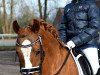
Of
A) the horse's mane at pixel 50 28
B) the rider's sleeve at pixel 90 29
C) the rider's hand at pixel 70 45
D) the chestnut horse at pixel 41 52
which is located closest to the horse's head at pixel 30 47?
the chestnut horse at pixel 41 52

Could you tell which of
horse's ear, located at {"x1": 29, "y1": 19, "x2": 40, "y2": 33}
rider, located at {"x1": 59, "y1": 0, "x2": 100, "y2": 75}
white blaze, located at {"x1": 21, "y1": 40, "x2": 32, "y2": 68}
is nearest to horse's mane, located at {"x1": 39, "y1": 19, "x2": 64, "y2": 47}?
horse's ear, located at {"x1": 29, "y1": 19, "x2": 40, "y2": 33}

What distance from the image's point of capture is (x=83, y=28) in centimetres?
561

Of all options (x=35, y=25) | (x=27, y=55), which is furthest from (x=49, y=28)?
(x=27, y=55)

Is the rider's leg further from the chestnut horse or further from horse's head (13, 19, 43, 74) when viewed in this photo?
horse's head (13, 19, 43, 74)

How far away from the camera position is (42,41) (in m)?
4.77

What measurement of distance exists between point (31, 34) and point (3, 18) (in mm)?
50534

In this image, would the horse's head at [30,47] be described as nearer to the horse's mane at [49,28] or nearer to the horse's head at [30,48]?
the horse's head at [30,48]

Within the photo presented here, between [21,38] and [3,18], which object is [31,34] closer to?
[21,38]

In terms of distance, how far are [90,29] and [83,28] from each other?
190mm

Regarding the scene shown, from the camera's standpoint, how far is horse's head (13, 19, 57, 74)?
4484 mm

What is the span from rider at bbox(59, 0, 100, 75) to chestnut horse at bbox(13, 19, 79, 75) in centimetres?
30

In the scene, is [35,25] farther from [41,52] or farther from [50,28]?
[50,28]

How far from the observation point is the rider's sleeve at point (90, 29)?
542cm

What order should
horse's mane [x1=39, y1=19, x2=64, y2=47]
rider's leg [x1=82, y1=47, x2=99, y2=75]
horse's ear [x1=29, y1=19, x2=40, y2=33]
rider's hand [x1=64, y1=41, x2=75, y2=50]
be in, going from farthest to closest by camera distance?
rider's leg [x1=82, y1=47, x2=99, y2=75]
rider's hand [x1=64, y1=41, x2=75, y2=50]
horse's mane [x1=39, y1=19, x2=64, y2=47]
horse's ear [x1=29, y1=19, x2=40, y2=33]
